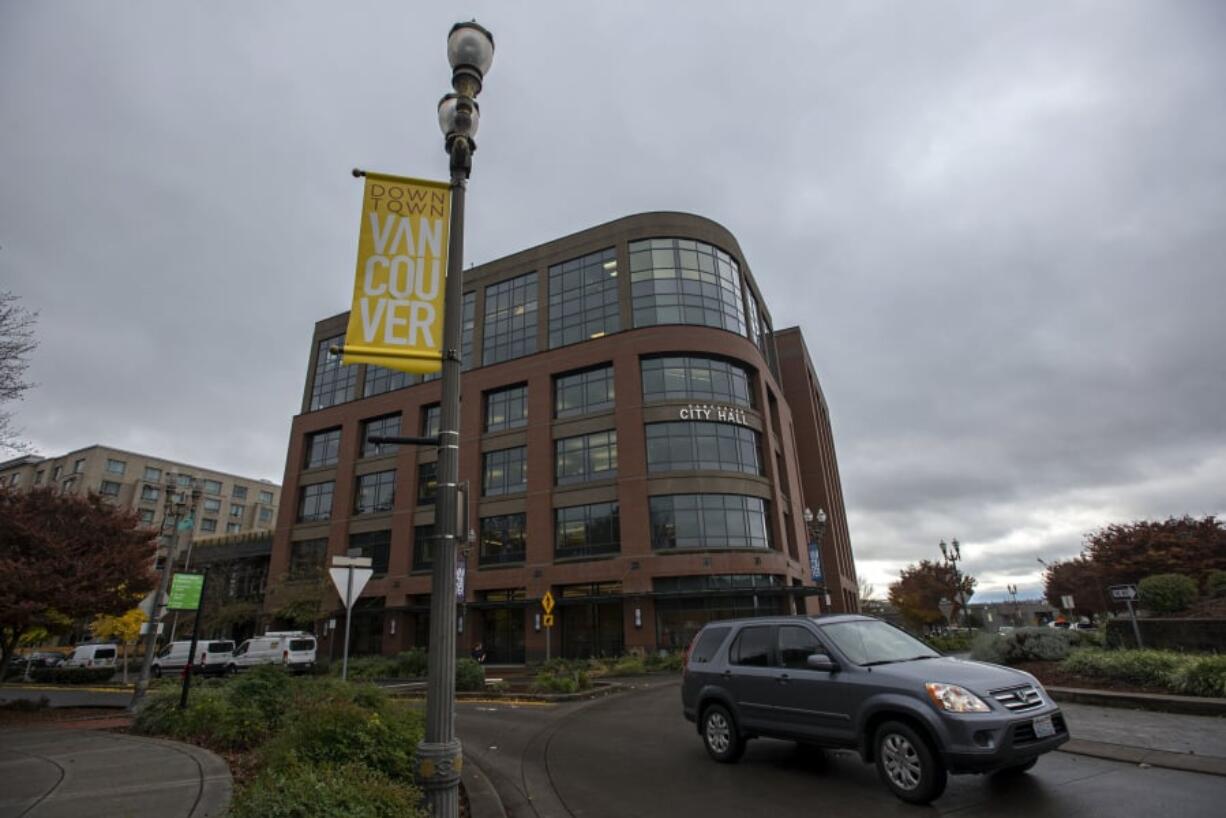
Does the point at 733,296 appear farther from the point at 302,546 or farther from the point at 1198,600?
the point at 302,546

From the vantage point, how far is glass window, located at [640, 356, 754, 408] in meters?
37.1

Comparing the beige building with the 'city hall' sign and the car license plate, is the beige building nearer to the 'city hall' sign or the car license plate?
the 'city hall' sign

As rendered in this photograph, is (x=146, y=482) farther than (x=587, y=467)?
Yes

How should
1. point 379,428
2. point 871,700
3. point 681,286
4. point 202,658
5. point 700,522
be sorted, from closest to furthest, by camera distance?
point 871,700 → point 202,658 → point 700,522 → point 681,286 → point 379,428

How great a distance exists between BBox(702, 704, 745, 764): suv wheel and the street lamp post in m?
3.95

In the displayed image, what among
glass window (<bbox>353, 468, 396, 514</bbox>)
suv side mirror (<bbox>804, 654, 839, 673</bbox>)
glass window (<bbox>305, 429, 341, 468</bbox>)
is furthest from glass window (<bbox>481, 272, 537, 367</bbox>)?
suv side mirror (<bbox>804, 654, 839, 673</bbox>)

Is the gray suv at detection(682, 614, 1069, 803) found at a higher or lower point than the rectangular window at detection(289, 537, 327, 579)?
lower

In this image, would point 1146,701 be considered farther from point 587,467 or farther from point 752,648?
point 587,467

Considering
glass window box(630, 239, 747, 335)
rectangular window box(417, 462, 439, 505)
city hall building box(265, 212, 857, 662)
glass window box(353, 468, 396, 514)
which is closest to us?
city hall building box(265, 212, 857, 662)

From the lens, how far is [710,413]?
36.3 metres

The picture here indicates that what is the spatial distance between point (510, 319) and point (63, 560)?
105ft

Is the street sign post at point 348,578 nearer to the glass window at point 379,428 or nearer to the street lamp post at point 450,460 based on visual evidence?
the street lamp post at point 450,460

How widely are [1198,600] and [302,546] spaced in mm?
51562

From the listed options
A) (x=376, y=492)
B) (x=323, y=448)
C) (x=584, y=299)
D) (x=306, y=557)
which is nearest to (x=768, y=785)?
(x=584, y=299)
